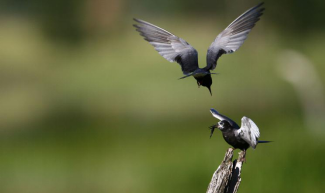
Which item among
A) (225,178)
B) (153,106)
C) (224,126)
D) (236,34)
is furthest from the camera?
(153,106)

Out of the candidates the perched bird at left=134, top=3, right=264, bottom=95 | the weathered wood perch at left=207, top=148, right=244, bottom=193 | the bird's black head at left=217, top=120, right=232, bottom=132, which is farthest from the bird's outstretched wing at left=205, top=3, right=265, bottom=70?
the weathered wood perch at left=207, top=148, right=244, bottom=193

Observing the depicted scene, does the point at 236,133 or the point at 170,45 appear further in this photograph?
the point at 170,45

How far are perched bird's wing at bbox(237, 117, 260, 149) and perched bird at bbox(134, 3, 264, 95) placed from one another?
318mm

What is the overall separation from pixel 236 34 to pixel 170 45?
27 cm

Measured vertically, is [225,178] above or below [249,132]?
below

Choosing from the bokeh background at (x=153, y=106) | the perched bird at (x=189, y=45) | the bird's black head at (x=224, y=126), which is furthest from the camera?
the bokeh background at (x=153, y=106)

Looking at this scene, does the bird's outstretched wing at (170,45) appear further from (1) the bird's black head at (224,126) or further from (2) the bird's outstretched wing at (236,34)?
(1) the bird's black head at (224,126)

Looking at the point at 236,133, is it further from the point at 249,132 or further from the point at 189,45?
the point at 189,45

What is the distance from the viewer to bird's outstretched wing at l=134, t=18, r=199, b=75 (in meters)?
2.17

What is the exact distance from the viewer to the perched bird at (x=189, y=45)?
2158 mm

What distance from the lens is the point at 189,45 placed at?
2246 mm

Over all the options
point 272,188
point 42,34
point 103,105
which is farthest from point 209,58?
point 42,34

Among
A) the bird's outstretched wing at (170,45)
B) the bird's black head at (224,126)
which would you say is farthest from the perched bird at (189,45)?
the bird's black head at (224,126)

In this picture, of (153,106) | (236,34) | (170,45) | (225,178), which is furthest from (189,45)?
(153,106)
